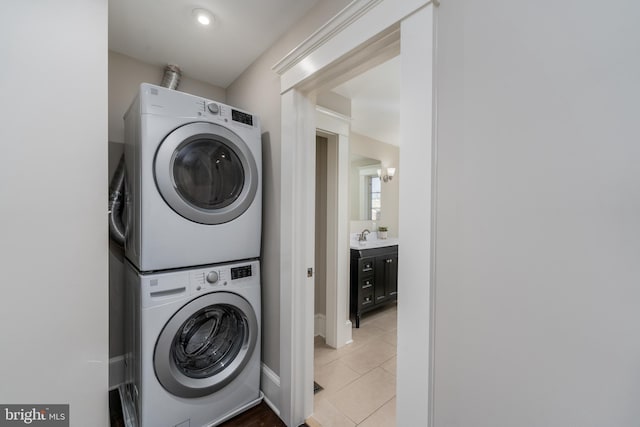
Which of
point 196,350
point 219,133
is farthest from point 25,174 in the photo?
point 196,350

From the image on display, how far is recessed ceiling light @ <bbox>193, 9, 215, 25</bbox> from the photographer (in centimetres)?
135

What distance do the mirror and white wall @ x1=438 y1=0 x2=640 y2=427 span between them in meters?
2.69

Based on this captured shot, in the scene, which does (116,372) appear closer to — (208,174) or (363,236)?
(208,174)

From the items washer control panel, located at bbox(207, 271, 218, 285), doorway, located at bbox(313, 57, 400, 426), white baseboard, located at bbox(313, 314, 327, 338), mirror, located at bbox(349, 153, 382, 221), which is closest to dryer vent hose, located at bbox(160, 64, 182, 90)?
doorway, located at bbox(313, 57, 400, 426)

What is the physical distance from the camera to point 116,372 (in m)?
1.80

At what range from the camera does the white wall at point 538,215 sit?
540 mm

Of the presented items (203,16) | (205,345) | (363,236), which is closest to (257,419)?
(205,345)

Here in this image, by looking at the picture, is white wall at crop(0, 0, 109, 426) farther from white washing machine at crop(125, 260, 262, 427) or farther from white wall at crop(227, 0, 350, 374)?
white wall at crop(227, 0, 350, 374)

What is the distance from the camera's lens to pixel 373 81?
2.19 meters

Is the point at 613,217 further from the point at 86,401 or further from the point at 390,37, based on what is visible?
the point at 86,401

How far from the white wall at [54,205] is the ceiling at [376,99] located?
5.66ft

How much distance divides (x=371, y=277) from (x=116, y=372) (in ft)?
8.02

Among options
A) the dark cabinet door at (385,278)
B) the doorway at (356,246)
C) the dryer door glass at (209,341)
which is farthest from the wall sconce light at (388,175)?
the dryer door glass at (209,341)
